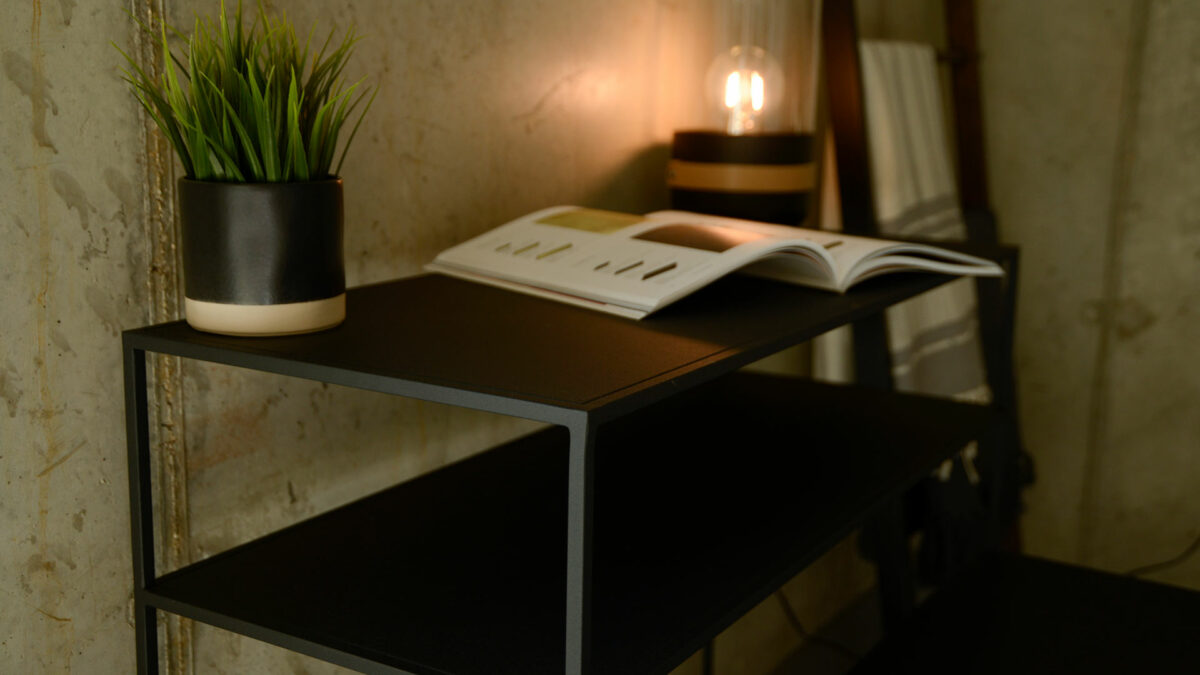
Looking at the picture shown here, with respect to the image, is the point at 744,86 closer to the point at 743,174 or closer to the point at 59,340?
the point at 743,174

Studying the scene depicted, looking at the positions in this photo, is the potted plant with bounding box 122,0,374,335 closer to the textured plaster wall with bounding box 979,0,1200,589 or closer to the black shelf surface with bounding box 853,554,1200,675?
the black shelf surface with bounding box 853,554,1200,675

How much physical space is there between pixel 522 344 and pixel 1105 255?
1811 mm

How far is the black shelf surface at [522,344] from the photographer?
0.67 metres

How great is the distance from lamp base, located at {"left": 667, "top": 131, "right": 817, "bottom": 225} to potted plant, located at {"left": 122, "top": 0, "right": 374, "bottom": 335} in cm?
67

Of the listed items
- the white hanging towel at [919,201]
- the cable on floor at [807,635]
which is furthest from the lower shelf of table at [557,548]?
the cable on floor at [807,635]

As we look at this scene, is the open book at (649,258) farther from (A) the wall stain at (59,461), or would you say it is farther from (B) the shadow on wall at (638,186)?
(A) the wall stain at (59,461)

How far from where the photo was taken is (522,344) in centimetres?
80

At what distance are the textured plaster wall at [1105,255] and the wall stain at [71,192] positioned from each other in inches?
78.0

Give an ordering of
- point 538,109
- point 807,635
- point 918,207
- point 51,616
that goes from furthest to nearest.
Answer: point 807,635 < point 918,207 < point 538,109 < point 51,616

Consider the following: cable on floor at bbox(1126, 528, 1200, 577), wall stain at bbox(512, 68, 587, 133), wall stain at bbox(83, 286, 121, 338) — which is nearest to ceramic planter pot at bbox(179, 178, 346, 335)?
wall stain at bbox(83, 286, 121, 338)

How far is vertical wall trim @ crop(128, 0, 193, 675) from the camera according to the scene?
854mm

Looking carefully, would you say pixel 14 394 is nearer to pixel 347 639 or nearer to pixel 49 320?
pixel 49 320

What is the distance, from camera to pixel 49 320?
81 cm

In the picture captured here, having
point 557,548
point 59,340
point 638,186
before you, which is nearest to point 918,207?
point 638,186
